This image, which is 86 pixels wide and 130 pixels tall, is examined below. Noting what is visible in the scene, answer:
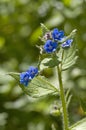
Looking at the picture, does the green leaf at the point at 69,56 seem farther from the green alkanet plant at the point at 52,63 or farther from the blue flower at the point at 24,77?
the blue flower at the point at 24,77

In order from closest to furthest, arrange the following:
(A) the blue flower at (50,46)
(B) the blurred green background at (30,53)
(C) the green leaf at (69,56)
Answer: (A) the blue flower at (50,46) → (C) the green leaf at (69,56) → (B) the blurred green background at (30,53)

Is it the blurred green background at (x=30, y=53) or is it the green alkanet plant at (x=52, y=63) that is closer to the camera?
the green alkanet plant at (x=52, y=63)

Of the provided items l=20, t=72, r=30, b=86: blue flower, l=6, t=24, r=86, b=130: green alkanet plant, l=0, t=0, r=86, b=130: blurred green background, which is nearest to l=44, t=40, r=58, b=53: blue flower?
l=6, t=24, r=86, b=130: green alkanet plant

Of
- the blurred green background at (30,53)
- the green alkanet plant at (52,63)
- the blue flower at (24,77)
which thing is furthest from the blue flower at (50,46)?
the blurred green background at (30,53)

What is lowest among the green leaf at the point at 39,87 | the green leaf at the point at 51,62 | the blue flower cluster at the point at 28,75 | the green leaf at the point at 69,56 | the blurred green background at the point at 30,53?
the green leaf at the point at 39,87

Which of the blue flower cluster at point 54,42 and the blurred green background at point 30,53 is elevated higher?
the blurred green background at point 30,53

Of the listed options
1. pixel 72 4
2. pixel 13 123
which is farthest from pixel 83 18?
pixel 13 123

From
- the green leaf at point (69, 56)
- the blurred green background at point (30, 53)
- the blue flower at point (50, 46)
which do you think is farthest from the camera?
the blurred green background at point (30, 53)

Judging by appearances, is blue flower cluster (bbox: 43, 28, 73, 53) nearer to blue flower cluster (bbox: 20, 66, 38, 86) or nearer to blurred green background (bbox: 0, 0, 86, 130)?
blue flower cluster (bbox: 20, 66, 38, 86)
